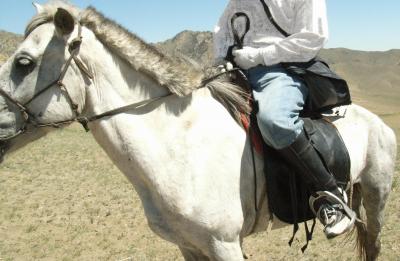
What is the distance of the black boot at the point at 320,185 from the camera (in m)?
2.94

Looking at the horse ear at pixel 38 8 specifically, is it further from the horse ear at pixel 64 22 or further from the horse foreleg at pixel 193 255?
the horse foreleg at pixel 193 255

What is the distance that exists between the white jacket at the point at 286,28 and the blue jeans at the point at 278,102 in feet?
0.43

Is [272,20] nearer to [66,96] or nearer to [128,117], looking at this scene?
[128,117]

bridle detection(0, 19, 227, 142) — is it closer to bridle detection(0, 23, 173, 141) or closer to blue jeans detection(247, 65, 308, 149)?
bridle detection(0, 23, 173, 141)

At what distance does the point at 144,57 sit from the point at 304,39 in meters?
A: 1.24

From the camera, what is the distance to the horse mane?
257cm

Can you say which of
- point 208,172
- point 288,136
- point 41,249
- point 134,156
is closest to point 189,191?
point 208,172

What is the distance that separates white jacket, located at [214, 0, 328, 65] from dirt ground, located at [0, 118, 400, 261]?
7.64ft

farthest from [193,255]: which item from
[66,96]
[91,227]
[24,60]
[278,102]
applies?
[91,227]

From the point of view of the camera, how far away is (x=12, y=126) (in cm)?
243

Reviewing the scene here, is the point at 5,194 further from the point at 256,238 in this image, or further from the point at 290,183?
the point at 290,183

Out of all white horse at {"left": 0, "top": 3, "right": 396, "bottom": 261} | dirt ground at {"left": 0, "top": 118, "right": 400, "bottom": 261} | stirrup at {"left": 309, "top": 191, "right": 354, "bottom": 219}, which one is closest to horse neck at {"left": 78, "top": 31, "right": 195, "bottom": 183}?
white horse at {"left": 0, "top": 3, "right": 396, "bottom": 261}

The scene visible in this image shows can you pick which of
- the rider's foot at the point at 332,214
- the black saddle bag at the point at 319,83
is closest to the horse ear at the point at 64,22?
the black saddle bag at the point at 319,83

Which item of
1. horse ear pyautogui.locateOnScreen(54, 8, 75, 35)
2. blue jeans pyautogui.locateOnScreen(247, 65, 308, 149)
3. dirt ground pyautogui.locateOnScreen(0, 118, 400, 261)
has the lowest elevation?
dirt ground pyautogui.locateOnScreen(0, 118, 400, 261)
